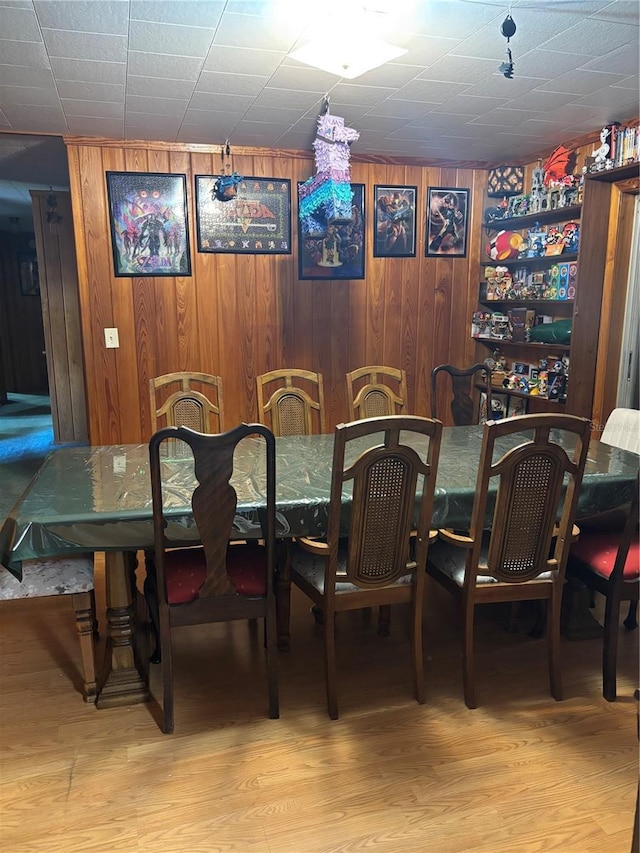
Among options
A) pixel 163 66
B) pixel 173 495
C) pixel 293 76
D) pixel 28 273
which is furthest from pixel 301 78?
pixel 28 273

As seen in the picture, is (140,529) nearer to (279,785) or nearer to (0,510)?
(279,785)

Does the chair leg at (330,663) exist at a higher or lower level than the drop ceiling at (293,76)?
lower

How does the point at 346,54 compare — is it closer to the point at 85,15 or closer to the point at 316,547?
the point at 85,15

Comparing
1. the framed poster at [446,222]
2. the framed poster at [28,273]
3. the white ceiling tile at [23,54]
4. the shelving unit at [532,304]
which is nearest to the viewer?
the white ceiling tile at [23,54]

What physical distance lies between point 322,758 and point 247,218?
3247mm

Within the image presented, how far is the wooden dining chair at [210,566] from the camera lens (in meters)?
1.76

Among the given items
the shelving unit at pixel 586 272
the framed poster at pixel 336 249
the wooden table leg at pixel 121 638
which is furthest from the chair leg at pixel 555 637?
the framed poster at pixel 336 249

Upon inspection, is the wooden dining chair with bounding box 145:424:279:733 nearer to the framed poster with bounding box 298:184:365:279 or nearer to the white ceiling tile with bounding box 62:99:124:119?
the white ceiling tile with bounding box 62:99:124:119

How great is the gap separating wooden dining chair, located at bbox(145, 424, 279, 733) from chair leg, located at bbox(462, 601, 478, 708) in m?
0.65

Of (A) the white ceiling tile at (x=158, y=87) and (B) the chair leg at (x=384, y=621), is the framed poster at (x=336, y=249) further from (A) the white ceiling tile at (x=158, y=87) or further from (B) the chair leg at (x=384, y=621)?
(B) the chair leg at (x=384, y=621)

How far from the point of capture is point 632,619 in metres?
2.61

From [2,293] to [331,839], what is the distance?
8889 mm

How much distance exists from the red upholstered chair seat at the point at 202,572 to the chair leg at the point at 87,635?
293 mm

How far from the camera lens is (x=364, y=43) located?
208cm
